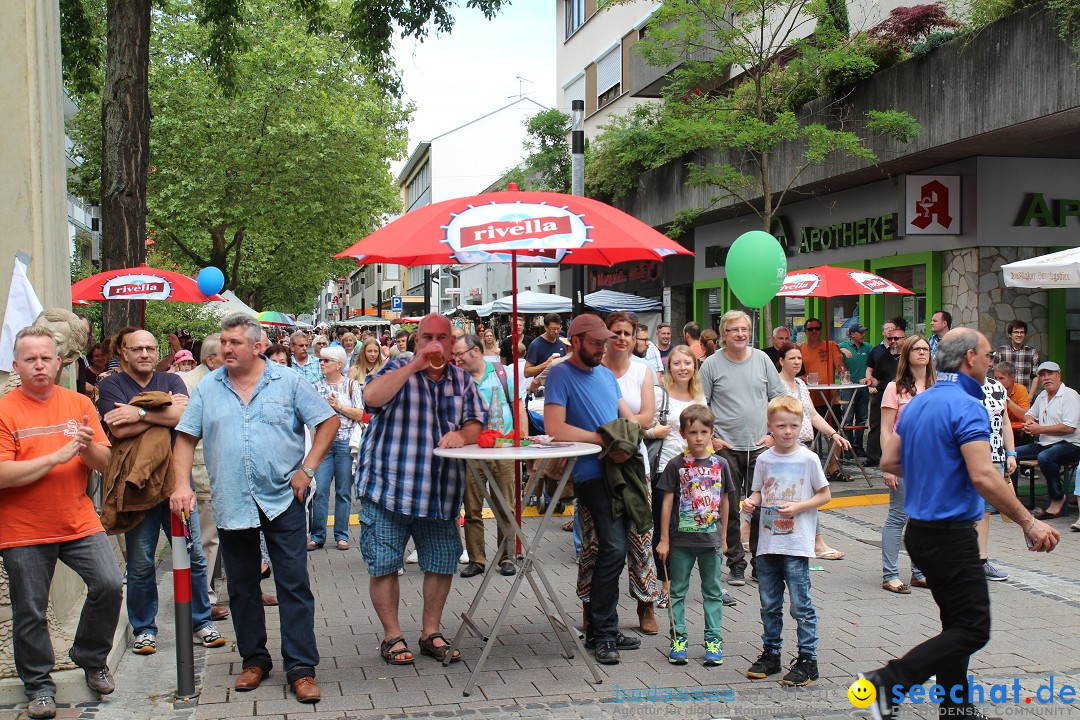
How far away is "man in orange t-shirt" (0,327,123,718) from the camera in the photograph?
497cm

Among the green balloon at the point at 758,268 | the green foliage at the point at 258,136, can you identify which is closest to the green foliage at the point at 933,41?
the green balloon at the point at 758,268

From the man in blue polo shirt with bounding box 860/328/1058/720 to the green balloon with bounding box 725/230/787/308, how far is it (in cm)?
570

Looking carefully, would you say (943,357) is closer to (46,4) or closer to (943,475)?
(943,475)

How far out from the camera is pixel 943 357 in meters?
4.73

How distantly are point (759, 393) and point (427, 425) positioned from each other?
2865mm

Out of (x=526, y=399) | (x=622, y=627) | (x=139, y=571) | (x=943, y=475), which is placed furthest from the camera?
(x=526, y=399)

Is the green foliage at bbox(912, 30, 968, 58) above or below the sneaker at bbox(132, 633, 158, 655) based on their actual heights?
above

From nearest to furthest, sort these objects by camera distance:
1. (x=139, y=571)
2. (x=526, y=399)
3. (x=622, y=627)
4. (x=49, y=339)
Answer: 1. (x=49, y=339)
2. (x=139, y=571)
3. (x=622, y=627)
4. (x=526, y=399)

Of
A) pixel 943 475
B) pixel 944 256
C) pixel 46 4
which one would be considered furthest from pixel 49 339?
pixel 944 256

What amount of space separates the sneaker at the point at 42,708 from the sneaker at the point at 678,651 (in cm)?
316

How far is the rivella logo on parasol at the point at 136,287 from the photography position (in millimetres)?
9977

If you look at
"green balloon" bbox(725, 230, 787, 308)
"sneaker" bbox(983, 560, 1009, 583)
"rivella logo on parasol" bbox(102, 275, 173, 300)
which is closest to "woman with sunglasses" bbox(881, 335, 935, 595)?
"sneaker" bbox(983, 560, 1009, 583)

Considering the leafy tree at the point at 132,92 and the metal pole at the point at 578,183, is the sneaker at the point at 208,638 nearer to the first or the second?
the leafy tree at the point at 132,92

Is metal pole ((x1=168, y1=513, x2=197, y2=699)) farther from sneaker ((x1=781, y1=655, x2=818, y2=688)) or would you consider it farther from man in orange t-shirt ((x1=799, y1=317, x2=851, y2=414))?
man in orange t-shirt ((x1=799, y1=317, x2=851, y2=414))
